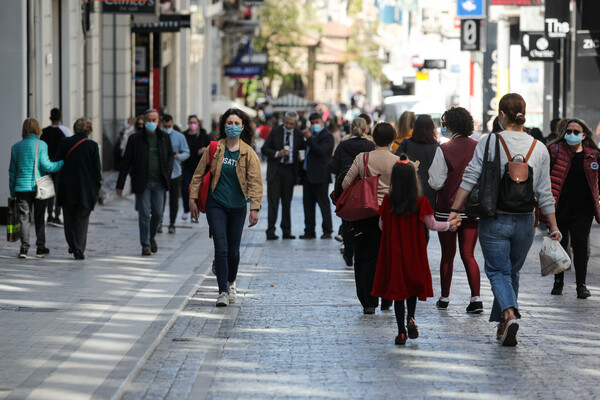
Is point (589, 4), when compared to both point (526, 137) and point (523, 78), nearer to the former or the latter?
point (523, 78)

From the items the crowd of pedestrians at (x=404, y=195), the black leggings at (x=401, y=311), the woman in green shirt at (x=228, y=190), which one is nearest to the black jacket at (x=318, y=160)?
the crowd of pedestrians at (x=404, y=195)

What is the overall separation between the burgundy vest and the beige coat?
167cm

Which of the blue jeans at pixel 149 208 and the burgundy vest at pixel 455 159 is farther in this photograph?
the blue jeans at pixel 149 208

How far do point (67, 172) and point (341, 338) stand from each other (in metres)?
6.40

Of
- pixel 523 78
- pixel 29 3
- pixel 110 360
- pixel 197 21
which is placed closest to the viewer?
pixel 110 360

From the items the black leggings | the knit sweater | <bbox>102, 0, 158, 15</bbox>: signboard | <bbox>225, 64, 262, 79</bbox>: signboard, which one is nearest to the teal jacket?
the black leggings

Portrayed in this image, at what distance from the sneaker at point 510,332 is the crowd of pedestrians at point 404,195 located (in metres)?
0.01

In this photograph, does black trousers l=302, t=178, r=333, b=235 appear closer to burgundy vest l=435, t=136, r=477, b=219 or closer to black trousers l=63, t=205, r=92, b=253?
black trousers l=63, t=205, r=92, b=253

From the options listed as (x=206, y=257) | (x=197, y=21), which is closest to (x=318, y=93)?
(x=197, y=21)

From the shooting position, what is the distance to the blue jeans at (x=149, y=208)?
50.4 ft

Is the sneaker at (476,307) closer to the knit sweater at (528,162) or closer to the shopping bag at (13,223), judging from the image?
the knit sweater at (528,162)

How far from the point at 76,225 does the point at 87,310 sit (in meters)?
4.28

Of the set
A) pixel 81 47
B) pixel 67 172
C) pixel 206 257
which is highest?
pixel 81 47

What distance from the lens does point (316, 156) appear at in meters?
17.9
